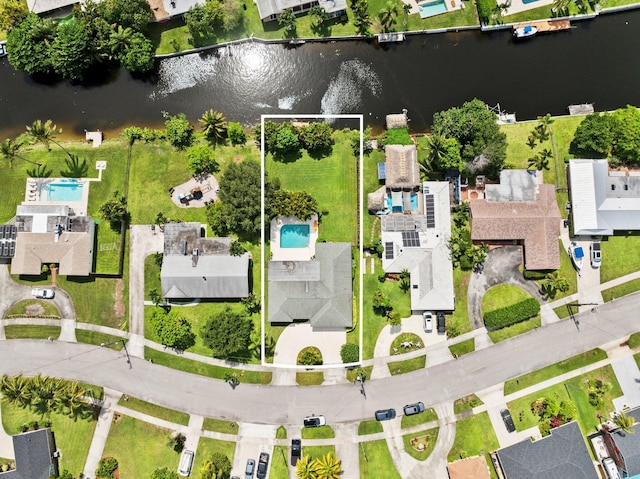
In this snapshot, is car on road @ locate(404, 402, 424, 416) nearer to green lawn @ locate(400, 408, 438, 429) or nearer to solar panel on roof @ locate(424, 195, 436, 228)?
green lawn @ locate(400, 408, 438, 429)

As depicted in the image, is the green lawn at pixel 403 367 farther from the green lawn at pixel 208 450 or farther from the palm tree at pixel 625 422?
the palm tree at pixel 625 422

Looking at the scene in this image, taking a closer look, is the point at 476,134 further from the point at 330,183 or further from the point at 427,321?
the point at 427,321

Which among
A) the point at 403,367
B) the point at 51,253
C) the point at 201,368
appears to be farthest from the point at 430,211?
the point at 51,253

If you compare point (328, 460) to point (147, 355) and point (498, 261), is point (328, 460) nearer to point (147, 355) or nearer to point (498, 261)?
point (147, 355)

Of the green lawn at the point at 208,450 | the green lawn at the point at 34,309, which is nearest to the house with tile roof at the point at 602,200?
the green lawn at the point at 208,450

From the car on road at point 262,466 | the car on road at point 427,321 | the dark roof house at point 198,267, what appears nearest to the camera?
the car on road at point 262,466
